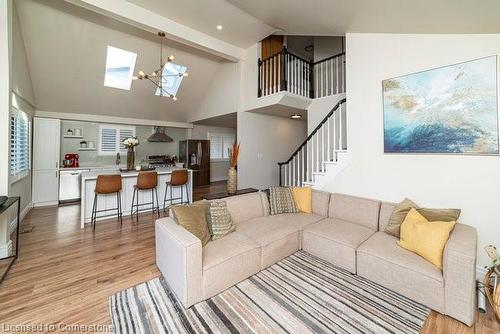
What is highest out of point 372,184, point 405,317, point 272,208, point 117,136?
point 117,136

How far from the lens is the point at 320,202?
3.33 m

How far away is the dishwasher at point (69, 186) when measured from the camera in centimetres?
Answer: 554

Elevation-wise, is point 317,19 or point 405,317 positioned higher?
point 317,19

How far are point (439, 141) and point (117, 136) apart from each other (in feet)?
25.7

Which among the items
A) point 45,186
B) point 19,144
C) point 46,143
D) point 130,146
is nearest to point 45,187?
point 45,186

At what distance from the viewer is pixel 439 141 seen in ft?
8.40

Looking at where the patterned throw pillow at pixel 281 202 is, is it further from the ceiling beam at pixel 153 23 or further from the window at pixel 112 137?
the window at pixel 112 137

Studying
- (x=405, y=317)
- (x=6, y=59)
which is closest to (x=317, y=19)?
(x=405, y=317)

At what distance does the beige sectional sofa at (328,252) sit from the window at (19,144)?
10.6 feet

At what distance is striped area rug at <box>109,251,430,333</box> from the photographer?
5.50 feet

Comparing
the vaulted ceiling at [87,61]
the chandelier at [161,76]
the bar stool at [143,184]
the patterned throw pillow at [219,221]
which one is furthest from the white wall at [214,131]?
the patterned throw pillow at [219,221]

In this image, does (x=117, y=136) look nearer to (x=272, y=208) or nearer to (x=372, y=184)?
(x=272, y=208)

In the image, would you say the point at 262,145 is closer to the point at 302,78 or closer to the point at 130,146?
the point at 302,78

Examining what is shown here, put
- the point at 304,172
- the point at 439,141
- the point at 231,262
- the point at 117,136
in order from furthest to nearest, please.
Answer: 1. the point at 117,136
2. the point at 304,172
3. the point at 439,141
4. the point at 231,262
